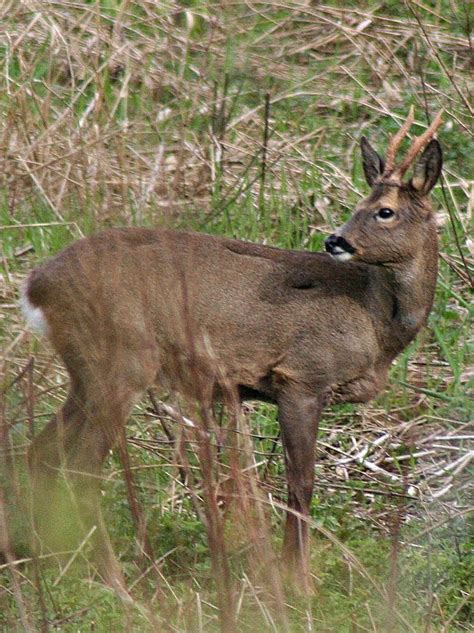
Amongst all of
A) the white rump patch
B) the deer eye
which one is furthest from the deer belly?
the white rump patch

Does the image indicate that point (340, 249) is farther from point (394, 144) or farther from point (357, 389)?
point (357, 389)

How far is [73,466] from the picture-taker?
5.11 metres

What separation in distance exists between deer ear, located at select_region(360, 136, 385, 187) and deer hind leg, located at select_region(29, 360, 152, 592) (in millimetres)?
1425

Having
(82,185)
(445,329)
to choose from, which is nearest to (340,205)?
(445,329)

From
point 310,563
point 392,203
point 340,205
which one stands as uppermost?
point 392,203

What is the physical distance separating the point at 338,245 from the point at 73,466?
1.34 metres

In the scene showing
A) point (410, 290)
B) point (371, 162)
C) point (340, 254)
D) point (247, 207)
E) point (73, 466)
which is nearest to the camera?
point (73, 466)

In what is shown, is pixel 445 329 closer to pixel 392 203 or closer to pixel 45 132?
pixel 392 203

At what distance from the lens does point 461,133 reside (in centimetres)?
815

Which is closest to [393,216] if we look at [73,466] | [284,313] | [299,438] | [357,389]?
[284,313]

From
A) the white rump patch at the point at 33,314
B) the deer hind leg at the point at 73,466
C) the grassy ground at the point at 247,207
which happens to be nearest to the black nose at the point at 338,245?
the grassy ground at the point at 247,207

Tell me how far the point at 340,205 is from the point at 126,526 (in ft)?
9.53

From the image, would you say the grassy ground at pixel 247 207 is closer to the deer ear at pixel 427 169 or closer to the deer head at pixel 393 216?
the deer head at pixel 393 216

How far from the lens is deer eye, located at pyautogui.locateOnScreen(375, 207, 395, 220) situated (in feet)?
17.6
